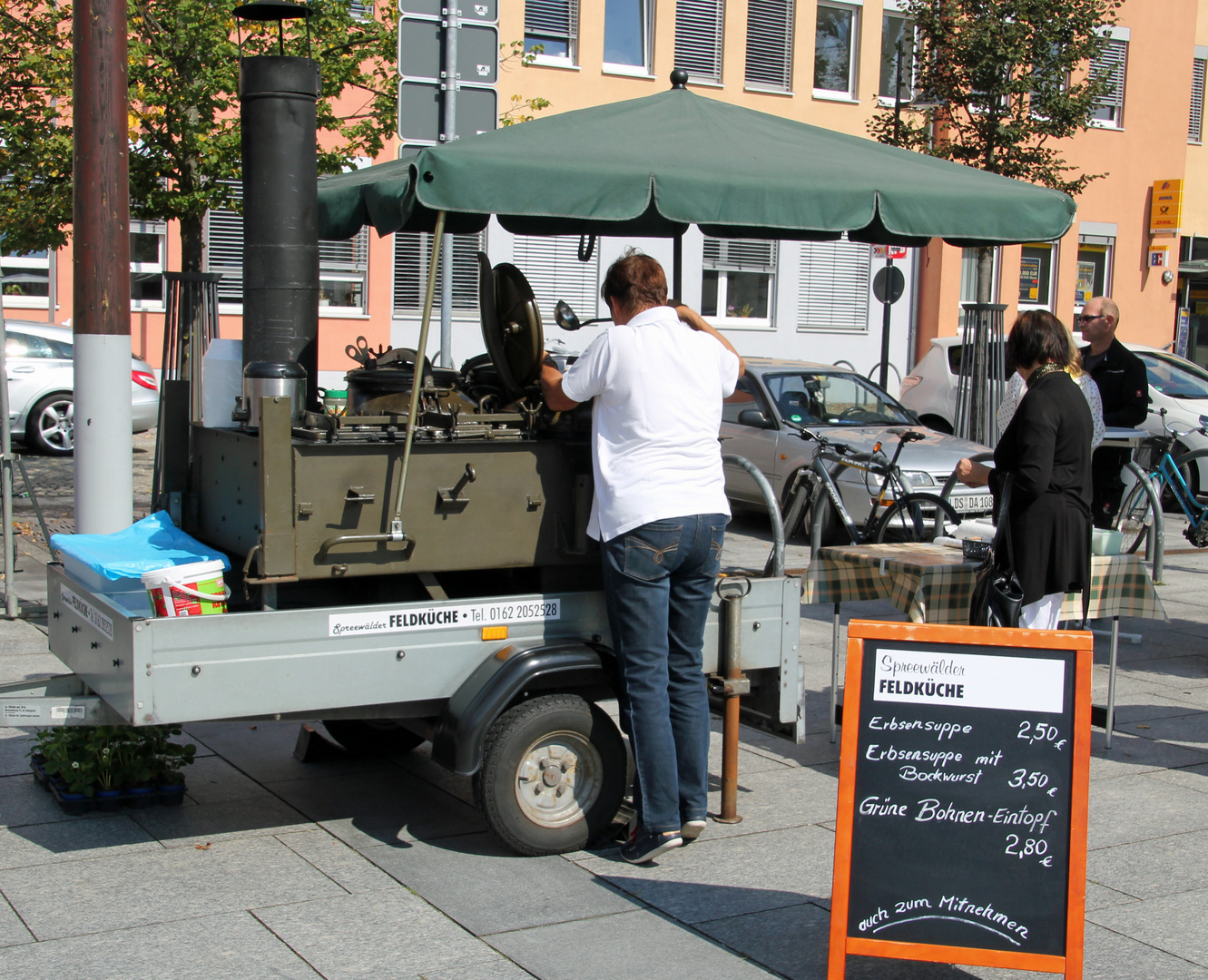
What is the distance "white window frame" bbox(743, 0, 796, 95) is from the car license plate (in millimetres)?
14115

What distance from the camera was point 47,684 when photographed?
4691mm

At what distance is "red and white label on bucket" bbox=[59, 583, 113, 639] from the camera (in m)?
4.10

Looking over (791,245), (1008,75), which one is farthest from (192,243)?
(791,245)

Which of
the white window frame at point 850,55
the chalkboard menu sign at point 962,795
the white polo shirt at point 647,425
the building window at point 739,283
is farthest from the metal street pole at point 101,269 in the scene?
the white window frame at point 850,55

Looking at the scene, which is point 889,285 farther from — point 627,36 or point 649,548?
point 649,548

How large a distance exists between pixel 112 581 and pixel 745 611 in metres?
2.17

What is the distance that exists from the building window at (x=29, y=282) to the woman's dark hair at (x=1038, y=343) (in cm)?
1638

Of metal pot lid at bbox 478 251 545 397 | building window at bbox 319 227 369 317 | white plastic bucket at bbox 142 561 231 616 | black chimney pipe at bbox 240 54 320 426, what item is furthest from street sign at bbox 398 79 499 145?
building window at bbox 319 227 369 317

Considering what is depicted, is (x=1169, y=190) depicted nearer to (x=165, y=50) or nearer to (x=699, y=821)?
(x=165, y=50)

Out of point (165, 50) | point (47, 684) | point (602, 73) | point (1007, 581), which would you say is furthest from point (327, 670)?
point (602, 73)

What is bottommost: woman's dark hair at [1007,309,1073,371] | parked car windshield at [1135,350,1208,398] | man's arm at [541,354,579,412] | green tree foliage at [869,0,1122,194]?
parked car windshield at [1135,350,1208,398]

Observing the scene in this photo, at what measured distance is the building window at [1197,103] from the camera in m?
28.1

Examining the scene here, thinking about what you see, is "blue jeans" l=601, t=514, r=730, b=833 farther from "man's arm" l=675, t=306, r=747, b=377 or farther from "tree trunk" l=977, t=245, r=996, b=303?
"tree trunk" l=977, t=245, r=996, b=303

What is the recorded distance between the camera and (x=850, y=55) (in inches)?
927
